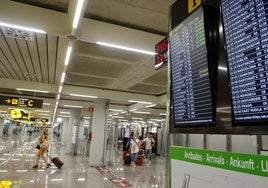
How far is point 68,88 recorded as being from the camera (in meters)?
11.6

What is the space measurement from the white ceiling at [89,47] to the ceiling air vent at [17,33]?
0.02 meters

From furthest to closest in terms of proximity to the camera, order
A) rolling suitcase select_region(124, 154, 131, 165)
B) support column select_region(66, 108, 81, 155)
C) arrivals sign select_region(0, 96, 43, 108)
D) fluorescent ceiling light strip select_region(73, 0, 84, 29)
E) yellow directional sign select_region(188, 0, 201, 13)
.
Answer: support column select_region(66, 108, 81, 155)
rolling suitcase select_region(124, 154, 131, 165)
arrivals sign select_region(0, 96, 43, 108)
fluorescent ceiling light strip select_region(73, 0, 84, 29)
yellow directional sign select_region(188, 0, 201, 13)

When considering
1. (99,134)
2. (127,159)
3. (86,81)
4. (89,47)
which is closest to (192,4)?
(89,47)

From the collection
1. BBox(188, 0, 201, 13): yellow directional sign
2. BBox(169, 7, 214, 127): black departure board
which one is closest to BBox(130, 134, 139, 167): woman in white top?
BBox(169, 7, 214, 127): black departure board

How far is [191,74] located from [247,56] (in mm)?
558

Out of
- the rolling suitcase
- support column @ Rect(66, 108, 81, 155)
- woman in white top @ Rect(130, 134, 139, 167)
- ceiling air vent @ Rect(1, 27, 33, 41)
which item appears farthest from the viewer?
support column @ Rect(66, 108, 81, 155)

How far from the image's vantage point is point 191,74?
1.89 m

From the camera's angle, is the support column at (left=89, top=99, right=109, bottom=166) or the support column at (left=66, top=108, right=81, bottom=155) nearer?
the support column at (left=89, top=99, right=109, bottom=166)

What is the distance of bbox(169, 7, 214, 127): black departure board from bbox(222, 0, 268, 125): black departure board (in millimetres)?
236

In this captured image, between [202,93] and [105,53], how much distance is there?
17.1 feet

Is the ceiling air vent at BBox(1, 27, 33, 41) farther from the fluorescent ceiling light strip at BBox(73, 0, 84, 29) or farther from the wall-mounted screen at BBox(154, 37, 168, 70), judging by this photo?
the wall-mounted screen at BBox(154, 37, 168, 70)

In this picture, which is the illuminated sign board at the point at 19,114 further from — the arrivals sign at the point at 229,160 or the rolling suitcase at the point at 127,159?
the arrivals sign at the point at 229,160

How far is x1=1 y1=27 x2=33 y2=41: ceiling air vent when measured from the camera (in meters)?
5.36

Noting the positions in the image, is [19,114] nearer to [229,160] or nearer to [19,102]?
[19,102]
